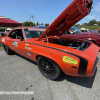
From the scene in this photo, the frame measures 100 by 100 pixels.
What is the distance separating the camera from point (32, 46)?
2.38 meters

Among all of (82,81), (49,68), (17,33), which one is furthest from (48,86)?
(17,33)

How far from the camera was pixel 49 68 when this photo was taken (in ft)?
7.01

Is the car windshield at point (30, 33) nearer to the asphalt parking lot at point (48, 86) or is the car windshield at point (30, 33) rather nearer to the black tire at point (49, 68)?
the black tire at point (49, 68)

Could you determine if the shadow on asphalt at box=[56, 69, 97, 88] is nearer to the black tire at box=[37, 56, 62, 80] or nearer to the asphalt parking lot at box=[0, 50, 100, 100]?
the asphalt parking lot at box=[0, 50, 100, 100]

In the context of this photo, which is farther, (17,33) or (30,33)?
(17,33)

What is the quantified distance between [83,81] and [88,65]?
30.2 inches

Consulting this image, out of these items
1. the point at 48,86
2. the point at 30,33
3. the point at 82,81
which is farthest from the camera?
the point at 30,33

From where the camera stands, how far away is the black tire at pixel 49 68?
1976 millimetres

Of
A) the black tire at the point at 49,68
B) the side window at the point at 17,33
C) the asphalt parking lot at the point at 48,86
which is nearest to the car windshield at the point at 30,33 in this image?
the side window at the point at 17,33

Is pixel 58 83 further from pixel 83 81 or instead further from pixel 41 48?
pixel 41 48

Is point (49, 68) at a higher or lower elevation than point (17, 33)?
lower

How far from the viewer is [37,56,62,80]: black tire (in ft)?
6.48

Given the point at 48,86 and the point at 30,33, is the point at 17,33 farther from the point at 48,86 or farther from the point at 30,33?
the point at 48,86

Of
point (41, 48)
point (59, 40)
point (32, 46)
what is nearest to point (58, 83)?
point (41, 48)
